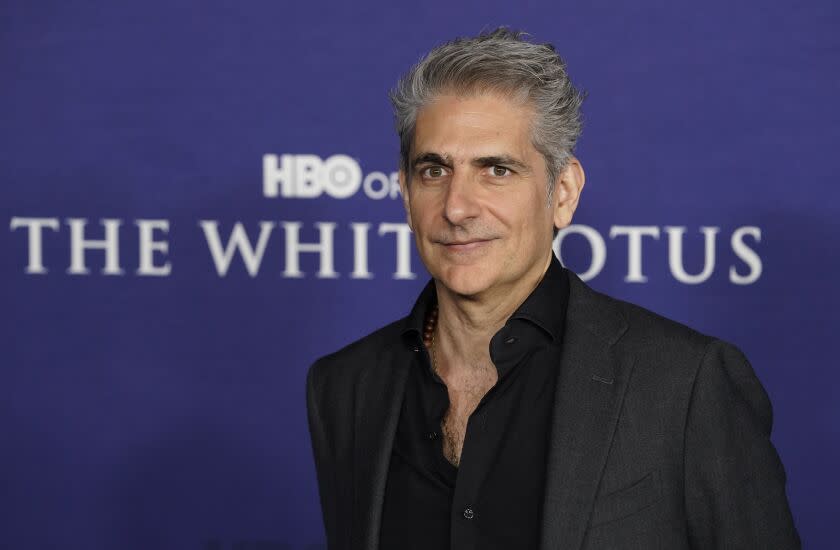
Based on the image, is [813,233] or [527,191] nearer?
[527,191]

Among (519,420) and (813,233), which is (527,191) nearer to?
(519,420)

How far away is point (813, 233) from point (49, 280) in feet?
5.57

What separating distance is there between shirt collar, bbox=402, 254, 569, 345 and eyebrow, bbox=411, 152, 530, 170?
169 mm

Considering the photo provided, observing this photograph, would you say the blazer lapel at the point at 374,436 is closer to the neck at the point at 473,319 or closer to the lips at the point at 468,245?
the neck at the point at 473,319

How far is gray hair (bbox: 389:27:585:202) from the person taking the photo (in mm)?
1417

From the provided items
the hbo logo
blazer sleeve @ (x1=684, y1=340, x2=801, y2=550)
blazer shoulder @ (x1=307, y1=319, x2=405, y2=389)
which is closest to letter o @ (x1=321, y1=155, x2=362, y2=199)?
the hbo logo

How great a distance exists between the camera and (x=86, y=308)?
2535mm

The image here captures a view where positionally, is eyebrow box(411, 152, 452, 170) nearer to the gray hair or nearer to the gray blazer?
the gray hair

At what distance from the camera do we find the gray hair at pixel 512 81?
4.65ft

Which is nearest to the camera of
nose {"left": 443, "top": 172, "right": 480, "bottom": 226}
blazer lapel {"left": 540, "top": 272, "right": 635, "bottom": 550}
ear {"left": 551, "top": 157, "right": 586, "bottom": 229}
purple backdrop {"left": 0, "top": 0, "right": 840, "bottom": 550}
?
blazer lapel {"left": 540, "top": 272, "right": 635, "bottom": 550}

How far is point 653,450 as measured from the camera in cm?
130

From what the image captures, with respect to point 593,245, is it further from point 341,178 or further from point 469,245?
point 469,245

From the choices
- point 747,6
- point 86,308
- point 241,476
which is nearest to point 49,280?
point 86,308

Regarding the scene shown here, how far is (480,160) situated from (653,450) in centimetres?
41
